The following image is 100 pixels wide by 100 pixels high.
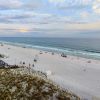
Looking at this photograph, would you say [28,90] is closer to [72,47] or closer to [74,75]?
[74,75]

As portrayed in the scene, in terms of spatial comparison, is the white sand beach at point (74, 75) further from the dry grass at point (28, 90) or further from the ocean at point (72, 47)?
the ocean at point (72, 47)

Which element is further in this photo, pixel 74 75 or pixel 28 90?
pixel 74 75

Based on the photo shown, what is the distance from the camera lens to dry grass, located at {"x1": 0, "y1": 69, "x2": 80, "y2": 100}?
269 inches

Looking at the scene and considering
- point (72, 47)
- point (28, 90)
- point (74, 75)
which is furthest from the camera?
point (72, 47)

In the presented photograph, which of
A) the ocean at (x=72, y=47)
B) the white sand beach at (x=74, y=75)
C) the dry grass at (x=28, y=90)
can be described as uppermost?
the dry grass at (x=28, y=90)

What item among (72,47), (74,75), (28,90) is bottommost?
(72,47)

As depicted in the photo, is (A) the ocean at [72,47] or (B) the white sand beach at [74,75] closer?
(B) the white sand beach at [74,75]

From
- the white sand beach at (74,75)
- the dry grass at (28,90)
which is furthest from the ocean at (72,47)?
the dry grass at (28,90)

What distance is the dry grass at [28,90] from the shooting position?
269 inches

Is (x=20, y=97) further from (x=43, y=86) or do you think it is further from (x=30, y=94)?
(x=43, y=86)

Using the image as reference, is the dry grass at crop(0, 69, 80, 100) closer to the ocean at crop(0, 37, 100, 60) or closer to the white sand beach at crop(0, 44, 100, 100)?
the white sand beach at crop(0, 44, 100, 100)

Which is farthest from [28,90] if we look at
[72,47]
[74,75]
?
[72,47]

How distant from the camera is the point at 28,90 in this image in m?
6.97

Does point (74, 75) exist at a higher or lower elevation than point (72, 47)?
higher
